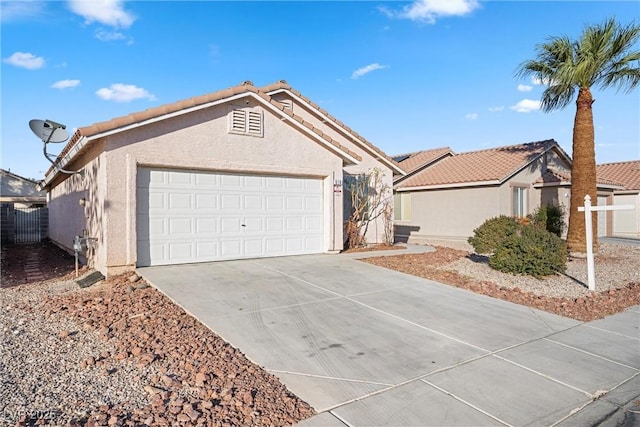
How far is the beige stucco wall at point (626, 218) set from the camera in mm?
25109

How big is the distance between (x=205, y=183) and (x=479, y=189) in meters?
14.5

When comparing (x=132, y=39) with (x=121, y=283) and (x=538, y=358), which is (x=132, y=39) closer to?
(x=121, y=283)

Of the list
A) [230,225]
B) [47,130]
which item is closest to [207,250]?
[230,225]

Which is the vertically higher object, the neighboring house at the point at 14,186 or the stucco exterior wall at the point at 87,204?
the neighboring house at the point at 14,186

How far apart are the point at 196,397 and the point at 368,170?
12.6m

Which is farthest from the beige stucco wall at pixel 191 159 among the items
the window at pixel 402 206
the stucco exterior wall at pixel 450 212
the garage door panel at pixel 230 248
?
the window at pixel 402 206

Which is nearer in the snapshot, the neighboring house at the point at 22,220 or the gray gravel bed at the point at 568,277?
the gray gravel bed at the point at 568,277

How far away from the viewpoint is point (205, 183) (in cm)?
1017

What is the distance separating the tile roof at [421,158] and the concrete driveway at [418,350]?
15581mm

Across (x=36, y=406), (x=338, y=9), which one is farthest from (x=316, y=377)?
(x=338, y=9)

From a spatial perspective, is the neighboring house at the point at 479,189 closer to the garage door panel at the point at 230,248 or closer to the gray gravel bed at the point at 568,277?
the gray gravel bed at the point at 568,277

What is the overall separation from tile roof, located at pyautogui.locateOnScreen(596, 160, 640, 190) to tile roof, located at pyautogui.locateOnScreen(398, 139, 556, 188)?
332 inches

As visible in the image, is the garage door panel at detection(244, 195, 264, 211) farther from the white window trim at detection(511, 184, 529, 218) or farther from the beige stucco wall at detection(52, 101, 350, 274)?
the white window trim at detection(511, 184, 529, 218)

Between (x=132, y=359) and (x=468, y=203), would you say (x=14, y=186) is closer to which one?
(x=468, y=203)
